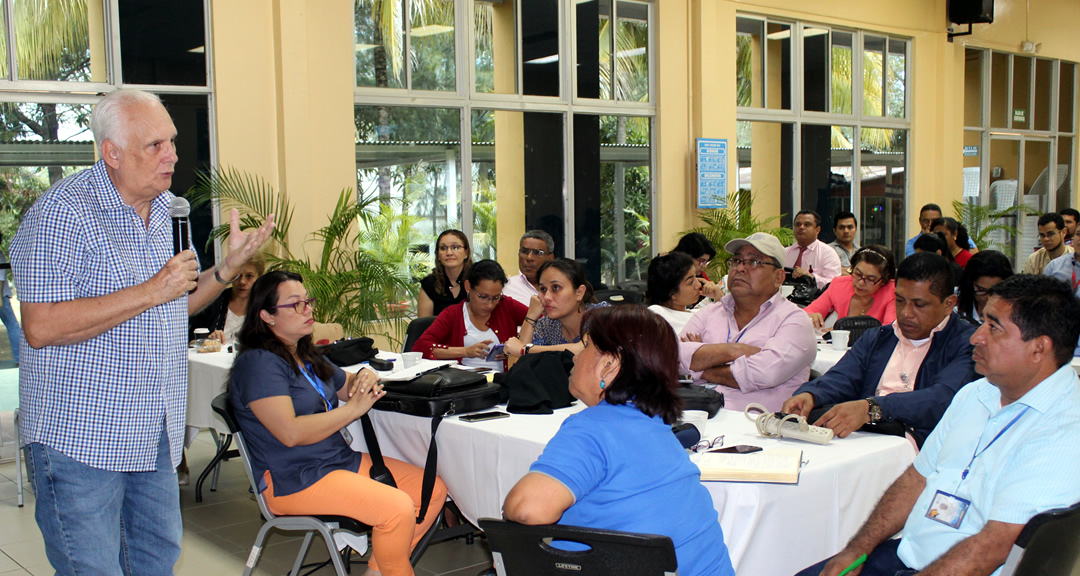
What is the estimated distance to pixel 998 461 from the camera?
2043 mm

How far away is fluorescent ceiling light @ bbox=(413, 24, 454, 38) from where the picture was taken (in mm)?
7639

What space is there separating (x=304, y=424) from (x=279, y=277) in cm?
57

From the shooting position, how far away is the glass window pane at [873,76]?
11180mm

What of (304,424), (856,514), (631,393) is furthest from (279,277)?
(856,514)

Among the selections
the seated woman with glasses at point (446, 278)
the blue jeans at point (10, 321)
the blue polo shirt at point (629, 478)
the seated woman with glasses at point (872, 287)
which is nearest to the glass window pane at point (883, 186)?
the seated woman with glasses at point (872, 287)

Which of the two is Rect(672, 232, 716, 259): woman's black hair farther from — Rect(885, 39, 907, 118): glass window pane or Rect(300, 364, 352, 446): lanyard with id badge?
Rect(885, 39, 907, 118): glass window pane

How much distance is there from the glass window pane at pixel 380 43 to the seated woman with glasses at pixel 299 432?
465 cm

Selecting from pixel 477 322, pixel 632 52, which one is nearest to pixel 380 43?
pixel 632 52

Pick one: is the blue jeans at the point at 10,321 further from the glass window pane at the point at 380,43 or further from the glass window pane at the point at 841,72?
the glass window pane at the point at 841,72

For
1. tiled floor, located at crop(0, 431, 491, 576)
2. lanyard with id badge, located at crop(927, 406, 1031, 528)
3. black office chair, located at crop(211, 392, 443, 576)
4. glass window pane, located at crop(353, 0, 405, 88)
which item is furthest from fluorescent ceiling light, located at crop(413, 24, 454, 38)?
lanyard with id badge, located at crop(927, 406, 1031, 528)

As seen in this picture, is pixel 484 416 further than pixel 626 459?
Yes

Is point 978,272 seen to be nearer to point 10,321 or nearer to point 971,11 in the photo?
point 10,321

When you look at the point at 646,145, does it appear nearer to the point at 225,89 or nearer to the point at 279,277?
the point at 225,89

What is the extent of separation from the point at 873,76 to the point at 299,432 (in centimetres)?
1029
